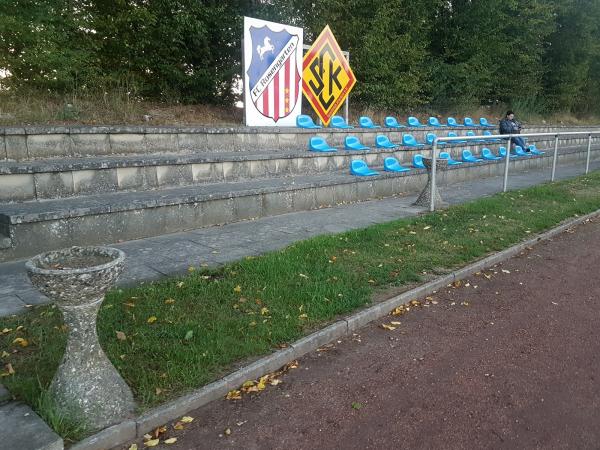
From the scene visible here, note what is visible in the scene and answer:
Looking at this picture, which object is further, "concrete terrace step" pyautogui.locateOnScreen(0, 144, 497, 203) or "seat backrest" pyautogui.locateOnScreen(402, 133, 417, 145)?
"seat backrest" pyautogui.locateOnScreen(402, 133, 417, 145)

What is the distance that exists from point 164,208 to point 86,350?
3.80 meters

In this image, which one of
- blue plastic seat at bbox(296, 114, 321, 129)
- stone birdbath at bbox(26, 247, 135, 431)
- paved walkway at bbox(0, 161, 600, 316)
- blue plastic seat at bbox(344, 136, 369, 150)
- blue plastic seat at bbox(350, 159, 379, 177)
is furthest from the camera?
blue plastic seat at bbox(296, 114, 321, 129)

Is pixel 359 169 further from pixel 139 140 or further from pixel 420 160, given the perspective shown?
pixel 139 140

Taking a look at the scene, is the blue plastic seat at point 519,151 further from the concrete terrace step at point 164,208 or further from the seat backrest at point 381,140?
the concrete terrace step at point 164,208

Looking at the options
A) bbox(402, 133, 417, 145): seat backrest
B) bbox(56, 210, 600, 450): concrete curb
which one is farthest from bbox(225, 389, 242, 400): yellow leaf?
bbox(402, 133, 417, 145): seat backrest

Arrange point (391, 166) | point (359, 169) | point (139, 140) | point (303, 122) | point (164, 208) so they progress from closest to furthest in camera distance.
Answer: point (164, 208), point (139, 140), point (359, 169), point (391, 166), point (303, 122)

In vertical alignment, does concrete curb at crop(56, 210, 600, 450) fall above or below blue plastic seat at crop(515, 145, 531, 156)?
below

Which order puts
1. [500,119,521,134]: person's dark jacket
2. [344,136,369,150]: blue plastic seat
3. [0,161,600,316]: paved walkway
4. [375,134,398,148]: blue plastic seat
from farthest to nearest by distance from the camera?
[500,119,521,134]: person's dark jacket
[375,134,398,148]: blue plastic seat
[344,136,369,150]: blue plastic seat
[0,161,600,316]: paved walkway

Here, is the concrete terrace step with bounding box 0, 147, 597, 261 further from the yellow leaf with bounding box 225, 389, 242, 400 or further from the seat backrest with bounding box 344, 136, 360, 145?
the yellow leaf with bounding box 225, 389, 242, 400

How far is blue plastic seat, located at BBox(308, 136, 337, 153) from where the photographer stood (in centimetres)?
1010

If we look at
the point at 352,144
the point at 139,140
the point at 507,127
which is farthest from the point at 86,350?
the point at 507,127

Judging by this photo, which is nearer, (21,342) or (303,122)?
(21,342)

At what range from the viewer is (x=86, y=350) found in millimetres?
2686

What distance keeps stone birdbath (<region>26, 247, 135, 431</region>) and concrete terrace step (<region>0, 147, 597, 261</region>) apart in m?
2.87
